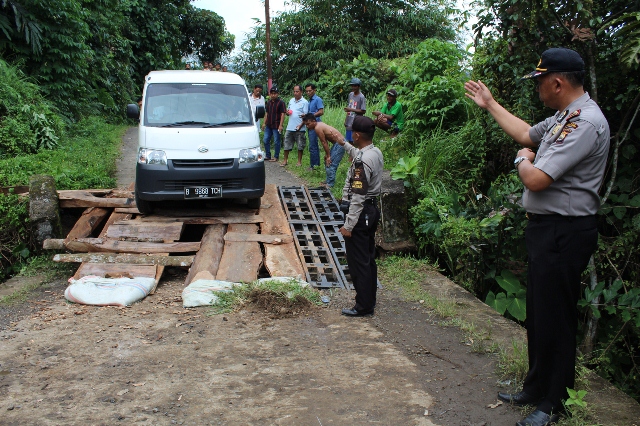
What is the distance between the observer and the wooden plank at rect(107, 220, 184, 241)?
744 centimetres

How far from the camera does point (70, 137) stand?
15680 millimetres

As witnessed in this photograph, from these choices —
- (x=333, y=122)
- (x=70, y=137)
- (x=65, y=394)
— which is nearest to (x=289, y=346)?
(x=65, y=394)

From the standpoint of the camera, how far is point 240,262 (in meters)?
6.79

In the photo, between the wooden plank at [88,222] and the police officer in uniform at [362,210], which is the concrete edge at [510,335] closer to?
the police officer in uniform at [362,210]

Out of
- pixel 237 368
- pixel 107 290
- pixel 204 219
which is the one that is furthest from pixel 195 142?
pixel 237 368

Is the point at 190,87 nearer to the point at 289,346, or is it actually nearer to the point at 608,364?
the point at 289,346

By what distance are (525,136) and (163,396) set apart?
2903 millimetres

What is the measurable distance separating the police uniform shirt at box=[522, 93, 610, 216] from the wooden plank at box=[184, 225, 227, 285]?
4115mm

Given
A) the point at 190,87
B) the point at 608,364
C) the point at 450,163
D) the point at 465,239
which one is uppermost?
the point at 190,87

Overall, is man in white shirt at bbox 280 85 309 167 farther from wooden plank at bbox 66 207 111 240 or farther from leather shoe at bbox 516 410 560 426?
leather shoe at bbox 516 410 560 426

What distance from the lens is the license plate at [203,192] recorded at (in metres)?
7.98

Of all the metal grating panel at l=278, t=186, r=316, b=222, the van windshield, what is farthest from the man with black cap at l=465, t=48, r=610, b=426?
the van windshield

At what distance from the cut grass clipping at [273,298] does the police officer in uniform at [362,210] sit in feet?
1.50

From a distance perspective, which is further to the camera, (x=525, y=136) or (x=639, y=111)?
(x=639, y=111)
